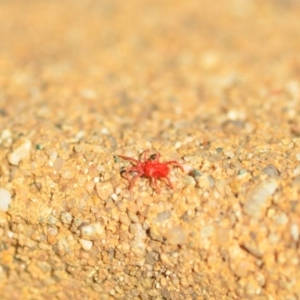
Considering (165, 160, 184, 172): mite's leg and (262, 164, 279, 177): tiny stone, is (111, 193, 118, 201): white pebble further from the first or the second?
(262, 164, 279, 177): tiny stone

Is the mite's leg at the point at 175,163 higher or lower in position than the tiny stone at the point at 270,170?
higher

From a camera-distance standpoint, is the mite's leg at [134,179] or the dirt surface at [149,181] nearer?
the dirt surface at [149,181]

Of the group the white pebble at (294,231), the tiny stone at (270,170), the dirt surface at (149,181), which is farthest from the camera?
the tiny stone at (270,170)

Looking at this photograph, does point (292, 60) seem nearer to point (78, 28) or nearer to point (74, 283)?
point (78, 28)

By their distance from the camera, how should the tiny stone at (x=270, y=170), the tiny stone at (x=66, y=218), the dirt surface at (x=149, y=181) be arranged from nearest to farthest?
the dirt surface at (x=149, y=181), the tiny stone at (x=270, y=170), the tiny stone at (x=66, y=218)

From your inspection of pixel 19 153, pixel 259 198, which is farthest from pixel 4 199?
pixel 259 198

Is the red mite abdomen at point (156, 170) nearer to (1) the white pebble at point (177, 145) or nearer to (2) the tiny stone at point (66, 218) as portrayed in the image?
(1) the white pebble at point (177, 145)

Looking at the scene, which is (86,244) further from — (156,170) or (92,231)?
(156,170)

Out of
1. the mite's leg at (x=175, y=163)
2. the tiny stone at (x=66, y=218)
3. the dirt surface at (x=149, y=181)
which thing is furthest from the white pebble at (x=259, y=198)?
the tiny stone at (x=66, y=218)
